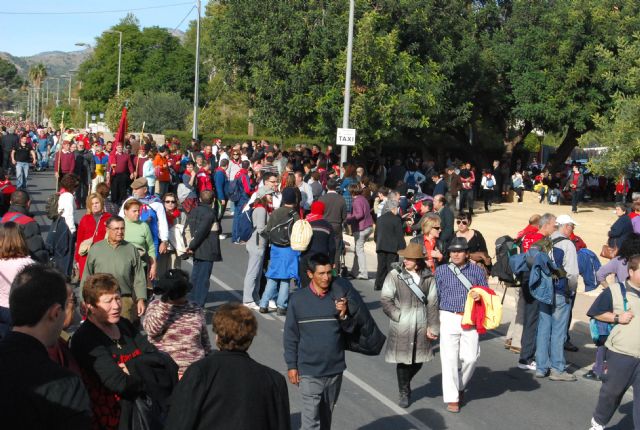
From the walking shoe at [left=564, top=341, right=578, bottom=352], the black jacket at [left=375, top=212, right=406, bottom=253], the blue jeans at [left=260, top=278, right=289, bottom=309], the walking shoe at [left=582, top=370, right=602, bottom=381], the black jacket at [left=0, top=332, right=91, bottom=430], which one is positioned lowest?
the walking shoe at [left=582, top=370, right=602, bottom=381]

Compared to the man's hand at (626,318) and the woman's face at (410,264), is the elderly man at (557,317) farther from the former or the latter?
the man's hand at (626,318)

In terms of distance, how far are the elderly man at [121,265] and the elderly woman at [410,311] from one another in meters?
2.22

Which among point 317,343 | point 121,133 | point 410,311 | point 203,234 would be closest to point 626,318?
point 410,311

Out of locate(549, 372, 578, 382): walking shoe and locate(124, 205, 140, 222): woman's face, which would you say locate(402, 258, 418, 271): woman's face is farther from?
locate(124, 205, 140, 222): woman's face

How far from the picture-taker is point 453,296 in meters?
9.46

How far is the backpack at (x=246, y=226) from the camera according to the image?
554 inches

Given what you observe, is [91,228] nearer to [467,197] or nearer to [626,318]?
[626,318]

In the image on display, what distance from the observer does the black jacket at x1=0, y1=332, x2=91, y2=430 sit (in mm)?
3844

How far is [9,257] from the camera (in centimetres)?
781

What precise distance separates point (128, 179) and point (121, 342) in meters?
19.4

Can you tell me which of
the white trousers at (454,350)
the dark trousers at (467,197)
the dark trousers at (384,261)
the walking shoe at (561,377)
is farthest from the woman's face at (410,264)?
the dark trousers at (467,197)

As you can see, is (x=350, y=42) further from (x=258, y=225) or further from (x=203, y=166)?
(x=258, y=225)

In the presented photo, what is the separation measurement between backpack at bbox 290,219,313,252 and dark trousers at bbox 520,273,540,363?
2842 millimetres

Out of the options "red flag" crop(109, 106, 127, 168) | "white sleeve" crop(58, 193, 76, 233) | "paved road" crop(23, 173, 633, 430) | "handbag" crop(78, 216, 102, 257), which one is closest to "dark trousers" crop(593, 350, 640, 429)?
"paved road" crop(23, 173, 633, 430)
